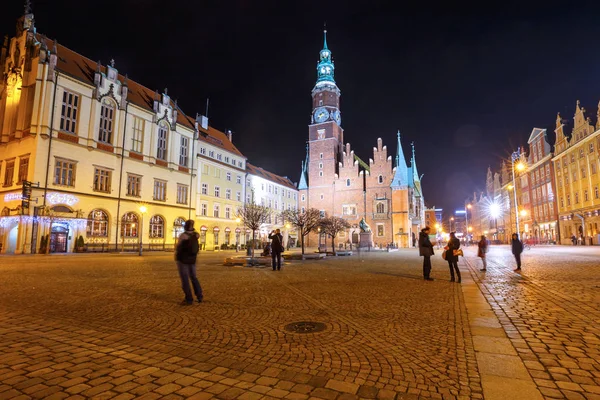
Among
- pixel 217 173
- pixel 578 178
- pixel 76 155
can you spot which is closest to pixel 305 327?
pixel 76 155

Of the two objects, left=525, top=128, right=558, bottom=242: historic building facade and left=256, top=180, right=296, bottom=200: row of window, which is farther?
left=256, top=180, right=296, bottom=200: row of window

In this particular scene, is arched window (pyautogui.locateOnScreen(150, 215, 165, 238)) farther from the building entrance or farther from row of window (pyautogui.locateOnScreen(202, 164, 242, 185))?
row of window (pyautogui.locateOnScreen(202, 164, 242, 185))

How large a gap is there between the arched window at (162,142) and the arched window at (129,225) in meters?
7.97

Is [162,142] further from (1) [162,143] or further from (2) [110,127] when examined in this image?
(2) [110,127]

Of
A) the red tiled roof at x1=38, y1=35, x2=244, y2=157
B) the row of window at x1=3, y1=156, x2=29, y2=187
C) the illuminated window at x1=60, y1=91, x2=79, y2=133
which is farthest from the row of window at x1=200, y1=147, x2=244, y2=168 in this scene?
the row of window at x1=3, y1=156, x2=29, y2=187

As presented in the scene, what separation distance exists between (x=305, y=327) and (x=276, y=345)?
38.0 inches

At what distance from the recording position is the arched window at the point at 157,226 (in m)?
37.4

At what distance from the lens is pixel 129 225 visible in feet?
116

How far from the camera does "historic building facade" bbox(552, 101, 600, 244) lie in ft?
144

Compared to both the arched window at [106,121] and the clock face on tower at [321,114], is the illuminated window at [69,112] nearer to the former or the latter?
the arched window at [106,121]

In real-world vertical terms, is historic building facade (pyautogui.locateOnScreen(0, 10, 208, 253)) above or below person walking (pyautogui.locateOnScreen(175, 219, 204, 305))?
above

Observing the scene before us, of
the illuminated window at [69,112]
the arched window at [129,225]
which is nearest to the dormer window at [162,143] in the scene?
the arched window at [129,225]

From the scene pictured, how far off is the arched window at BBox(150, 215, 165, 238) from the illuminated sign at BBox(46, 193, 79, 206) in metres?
8.28

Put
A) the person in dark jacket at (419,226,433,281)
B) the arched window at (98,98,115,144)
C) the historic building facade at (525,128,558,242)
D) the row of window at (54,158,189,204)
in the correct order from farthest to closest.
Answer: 1. the historic building facade at (525,128,558,242)
2. the arched window at (98,98,115,144)
3. the row of window at (54,158,189,204)
4. the person in dark jacket at (419,226,433,281)
